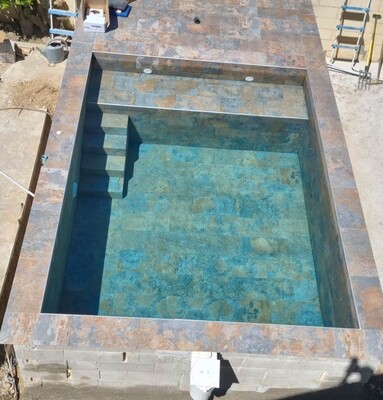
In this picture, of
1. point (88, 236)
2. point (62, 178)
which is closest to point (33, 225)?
point (62, 178)

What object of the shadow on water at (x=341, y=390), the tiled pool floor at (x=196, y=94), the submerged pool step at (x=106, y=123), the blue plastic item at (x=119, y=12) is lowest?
the shadow on water at (x=341, y=390)

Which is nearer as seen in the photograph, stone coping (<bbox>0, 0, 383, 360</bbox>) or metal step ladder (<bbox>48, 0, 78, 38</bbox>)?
stone coping (<bbox>0, 0, 383, 360</bbox>)

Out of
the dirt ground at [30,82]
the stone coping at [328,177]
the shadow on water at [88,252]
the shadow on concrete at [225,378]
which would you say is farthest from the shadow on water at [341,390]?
the dirt ground at [30,82]

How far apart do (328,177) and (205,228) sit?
9.24 feet

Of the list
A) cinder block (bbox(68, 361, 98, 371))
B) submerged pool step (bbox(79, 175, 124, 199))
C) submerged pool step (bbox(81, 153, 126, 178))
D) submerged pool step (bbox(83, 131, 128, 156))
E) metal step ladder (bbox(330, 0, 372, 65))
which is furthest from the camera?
metal step ladder (bbox(330, 0, 372, 65))

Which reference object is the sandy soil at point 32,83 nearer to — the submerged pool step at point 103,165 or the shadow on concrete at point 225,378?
the submerged pool step at point 103,165

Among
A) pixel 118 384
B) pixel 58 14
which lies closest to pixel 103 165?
pixel 118 384

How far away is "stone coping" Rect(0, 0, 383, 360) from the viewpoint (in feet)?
23.9

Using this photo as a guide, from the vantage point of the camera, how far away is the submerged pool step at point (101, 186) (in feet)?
34.8

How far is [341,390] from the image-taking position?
8289 millimetres

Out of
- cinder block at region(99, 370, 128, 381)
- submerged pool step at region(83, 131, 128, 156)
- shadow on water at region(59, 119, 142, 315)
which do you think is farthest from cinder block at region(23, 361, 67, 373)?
submerged pool step at region(83, 131, 128, 156)

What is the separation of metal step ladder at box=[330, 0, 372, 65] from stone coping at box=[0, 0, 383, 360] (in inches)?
59.6

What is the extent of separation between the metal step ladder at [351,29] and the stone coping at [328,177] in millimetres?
1513

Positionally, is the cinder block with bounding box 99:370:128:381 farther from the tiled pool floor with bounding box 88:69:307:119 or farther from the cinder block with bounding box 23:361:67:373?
the tiled pool floor with bounding box 88:69:307:119
